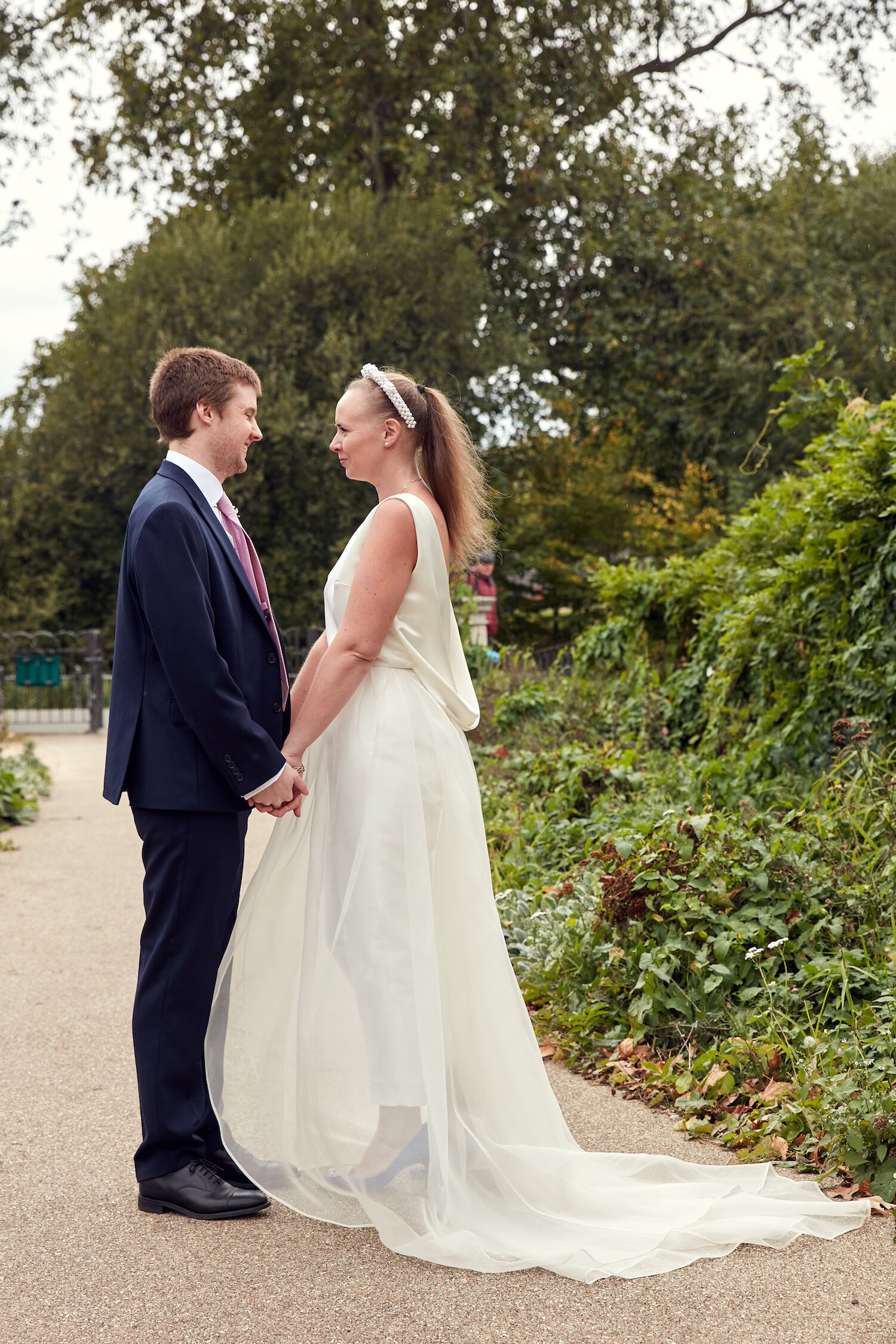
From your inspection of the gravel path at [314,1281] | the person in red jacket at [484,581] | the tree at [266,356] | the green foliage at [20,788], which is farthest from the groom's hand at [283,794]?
the tree at [266,356]

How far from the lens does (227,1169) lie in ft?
10.1

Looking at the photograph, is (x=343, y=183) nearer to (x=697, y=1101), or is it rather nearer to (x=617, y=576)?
(x=617, y=576)

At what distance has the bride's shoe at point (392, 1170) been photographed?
2781mm

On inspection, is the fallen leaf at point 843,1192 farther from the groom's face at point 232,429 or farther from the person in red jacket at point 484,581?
the person in red jacket at point 484,581

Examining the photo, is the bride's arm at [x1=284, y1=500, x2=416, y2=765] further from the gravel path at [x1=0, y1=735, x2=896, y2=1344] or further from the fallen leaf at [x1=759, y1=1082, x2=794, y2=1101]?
the fallen leaf at [x1=759, y1=1082, x2=794, y2=1101]

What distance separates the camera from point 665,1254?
→ 105 inches

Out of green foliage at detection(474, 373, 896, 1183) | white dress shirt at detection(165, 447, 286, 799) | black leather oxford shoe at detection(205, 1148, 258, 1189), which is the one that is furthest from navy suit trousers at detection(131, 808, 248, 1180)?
green foliage at detection(474, 373, 896, 1183)

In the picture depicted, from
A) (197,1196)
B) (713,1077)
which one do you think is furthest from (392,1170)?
(713,1077)

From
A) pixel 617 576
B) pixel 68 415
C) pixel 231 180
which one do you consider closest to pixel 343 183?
pixel 231 180

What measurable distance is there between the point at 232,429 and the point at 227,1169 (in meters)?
1.87

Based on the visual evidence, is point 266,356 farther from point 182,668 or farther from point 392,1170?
point 392,1170

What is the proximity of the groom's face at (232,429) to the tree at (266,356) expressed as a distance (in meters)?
16.5

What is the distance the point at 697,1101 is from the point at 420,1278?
3.97 feet

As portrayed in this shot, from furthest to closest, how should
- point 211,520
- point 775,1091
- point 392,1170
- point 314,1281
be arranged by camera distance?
point 775,1091, point 211,520, point 392,1170, point 314,1281
